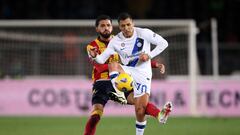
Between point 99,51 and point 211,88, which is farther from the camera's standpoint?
point 211,88

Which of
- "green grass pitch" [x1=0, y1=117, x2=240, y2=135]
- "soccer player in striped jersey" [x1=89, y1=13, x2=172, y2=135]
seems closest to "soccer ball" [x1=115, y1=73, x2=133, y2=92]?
"soccer player in striped jersey" [x1=89, y1=13, x2=172, y2=135]

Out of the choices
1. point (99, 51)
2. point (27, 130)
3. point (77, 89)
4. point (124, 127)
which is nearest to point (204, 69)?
point (77, 89)

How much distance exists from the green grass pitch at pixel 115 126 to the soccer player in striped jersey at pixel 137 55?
2728 millimetres

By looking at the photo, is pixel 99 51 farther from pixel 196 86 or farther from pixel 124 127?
pixel 196 86

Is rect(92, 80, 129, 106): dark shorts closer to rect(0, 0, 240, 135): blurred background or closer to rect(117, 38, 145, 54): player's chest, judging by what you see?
rect(117, 38, 145, 54): player's chest

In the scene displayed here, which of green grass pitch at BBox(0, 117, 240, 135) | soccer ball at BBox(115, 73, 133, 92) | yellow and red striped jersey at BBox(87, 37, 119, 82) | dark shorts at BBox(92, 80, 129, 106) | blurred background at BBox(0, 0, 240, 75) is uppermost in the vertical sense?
blurred background at BBox(0, 0, 240, 75)

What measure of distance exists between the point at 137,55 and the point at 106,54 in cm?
43

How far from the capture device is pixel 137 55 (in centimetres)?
910

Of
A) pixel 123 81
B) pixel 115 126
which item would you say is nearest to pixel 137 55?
pixel 123 81

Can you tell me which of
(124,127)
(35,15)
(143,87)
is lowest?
(124,127)

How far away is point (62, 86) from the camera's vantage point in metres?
17.5

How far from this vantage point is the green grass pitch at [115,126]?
12.0 m

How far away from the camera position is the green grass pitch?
1201cm

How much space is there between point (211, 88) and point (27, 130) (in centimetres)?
649
